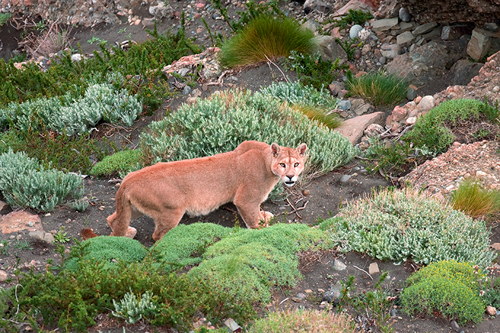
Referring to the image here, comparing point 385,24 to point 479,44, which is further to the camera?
point 385,24

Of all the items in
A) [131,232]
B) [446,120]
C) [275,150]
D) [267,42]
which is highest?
[275,150]

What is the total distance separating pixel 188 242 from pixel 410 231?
2702mm

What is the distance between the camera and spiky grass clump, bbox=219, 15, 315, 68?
1175 cm

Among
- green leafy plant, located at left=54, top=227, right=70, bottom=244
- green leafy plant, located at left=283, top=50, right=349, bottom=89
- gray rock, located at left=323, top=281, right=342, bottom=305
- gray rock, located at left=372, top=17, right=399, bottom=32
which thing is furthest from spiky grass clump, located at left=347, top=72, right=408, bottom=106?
green leafy plant, located at left=54, top=227, right=70, bottom=244

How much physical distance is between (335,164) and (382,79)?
308 centimetres

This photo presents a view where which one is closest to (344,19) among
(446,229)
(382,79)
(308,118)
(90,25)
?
(382,79)

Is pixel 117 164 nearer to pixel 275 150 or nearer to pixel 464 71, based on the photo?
pixel 275 150

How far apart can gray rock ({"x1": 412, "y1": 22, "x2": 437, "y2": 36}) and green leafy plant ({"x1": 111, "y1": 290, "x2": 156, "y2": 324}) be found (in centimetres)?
976

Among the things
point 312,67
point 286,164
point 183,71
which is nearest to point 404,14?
point 312,67

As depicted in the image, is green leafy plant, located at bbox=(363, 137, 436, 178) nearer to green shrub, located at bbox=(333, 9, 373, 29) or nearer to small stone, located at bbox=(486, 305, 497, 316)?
small stone, located at bbox=(486, 305, 497, 316)

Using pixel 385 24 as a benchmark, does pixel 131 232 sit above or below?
below

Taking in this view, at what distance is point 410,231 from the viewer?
6.32 meters

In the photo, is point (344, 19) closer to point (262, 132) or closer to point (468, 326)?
point (262, 132)

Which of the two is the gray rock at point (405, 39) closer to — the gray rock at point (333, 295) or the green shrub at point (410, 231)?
the green shrub at point (410, 231)
